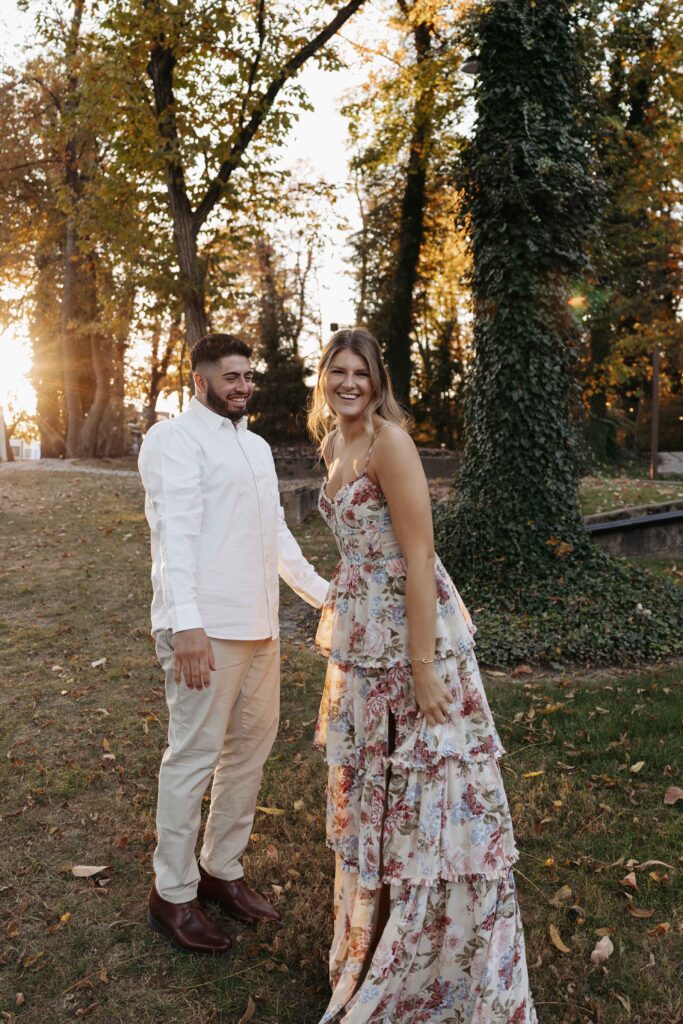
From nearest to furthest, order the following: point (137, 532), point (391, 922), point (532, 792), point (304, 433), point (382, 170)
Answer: point (391, 922) → point (532, 792) → point (137, 532) → point (304, 433) → point (382, 170)

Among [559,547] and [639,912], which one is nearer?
[639,912]

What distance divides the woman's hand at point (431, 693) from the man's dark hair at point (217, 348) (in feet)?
4.32

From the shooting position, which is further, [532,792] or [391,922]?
[532,792]

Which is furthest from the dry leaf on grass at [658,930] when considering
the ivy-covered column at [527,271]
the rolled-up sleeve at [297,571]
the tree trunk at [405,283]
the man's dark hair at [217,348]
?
the tree trunk at [405,283]

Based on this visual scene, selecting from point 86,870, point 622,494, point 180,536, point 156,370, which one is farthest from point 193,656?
point 156,370

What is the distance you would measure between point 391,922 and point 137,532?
952 centimetres

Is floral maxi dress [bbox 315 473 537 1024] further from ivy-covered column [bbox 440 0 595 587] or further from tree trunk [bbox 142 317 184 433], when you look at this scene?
tree trunk [bbox 142 317 184 433]

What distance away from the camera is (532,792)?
14.4ft

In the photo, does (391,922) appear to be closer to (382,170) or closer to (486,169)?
(486,169)

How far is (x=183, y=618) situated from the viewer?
2.83m

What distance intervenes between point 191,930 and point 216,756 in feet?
2.27

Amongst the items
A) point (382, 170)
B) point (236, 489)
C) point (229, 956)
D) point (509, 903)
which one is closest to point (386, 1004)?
point (509, 903)

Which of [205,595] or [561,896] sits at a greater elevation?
[205,595]

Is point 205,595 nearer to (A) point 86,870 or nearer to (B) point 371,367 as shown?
(B) point 371,367
